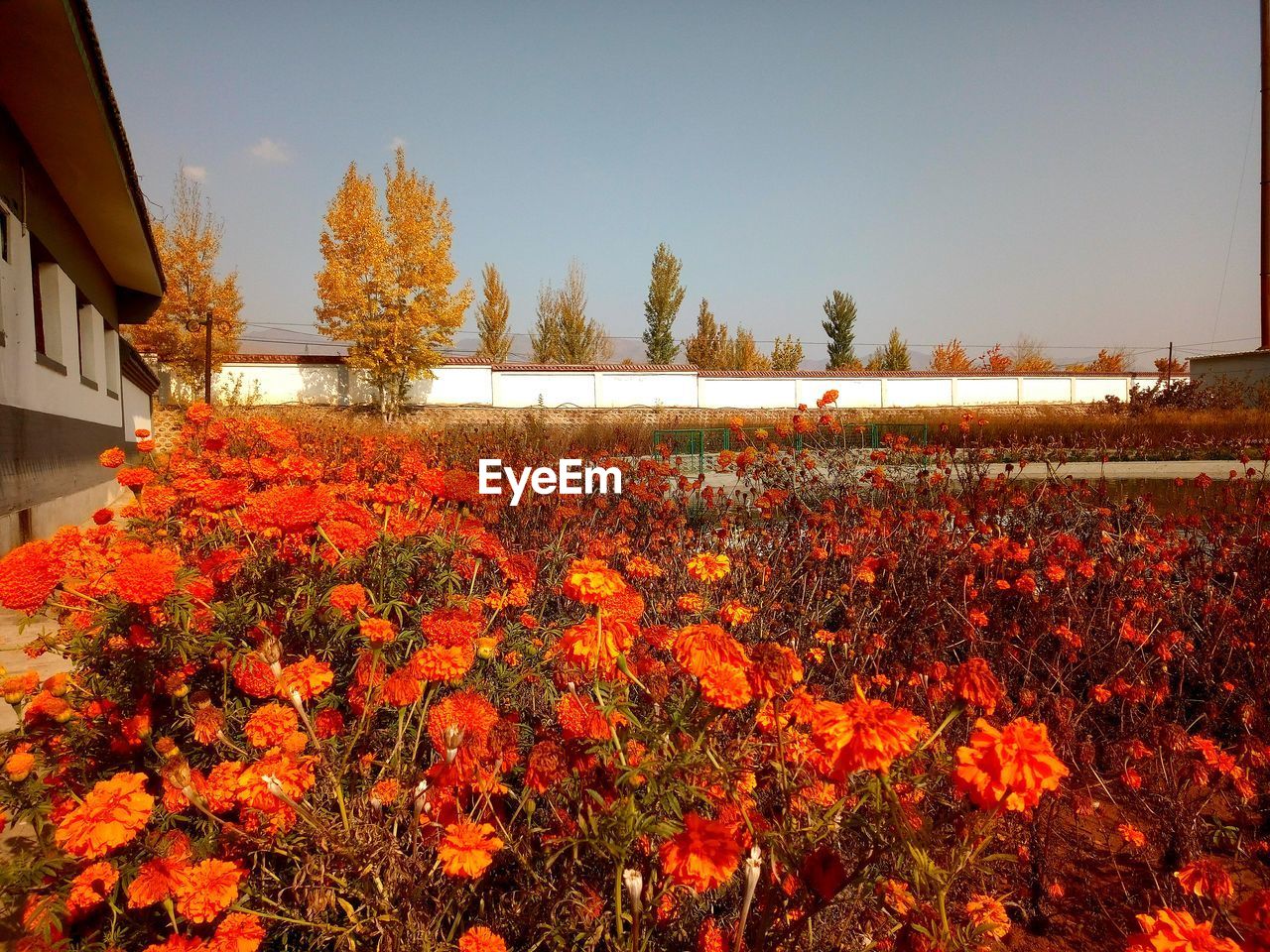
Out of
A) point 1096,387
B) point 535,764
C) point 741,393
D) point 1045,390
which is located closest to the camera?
point 535,764

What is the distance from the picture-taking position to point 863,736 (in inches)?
33.2

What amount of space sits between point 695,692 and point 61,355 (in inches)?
344

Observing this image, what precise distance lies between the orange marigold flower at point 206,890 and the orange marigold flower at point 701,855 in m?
0.67

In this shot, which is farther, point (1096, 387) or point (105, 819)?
point (1096, 387)

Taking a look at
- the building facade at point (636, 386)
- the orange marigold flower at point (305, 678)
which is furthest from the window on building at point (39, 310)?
the building facade at point (636, 386)

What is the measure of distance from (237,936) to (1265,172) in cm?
3085

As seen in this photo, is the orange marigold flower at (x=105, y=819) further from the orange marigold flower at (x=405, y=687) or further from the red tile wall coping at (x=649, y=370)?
the red tile wall coping at (x=649, y=370)

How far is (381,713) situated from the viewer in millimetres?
1748

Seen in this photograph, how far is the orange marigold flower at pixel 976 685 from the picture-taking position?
3.57 ft

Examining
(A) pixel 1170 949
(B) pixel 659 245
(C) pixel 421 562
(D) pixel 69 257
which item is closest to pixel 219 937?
(C) pixel 421 562

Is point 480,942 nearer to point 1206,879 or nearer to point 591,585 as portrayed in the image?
point 591,585

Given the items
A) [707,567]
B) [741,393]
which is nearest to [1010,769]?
[707,567]

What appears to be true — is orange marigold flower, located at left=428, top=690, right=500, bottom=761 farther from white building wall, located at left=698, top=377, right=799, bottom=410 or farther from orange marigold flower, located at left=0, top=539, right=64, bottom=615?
white building wall, located at left=698, top=377, right=799, bottom=410

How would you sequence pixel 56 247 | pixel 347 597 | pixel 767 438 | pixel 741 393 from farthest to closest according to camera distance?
pixel 741 393
pixel 56 247
pixel 767 438
pixel 347 597
